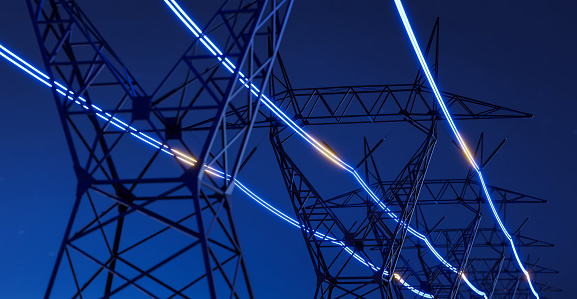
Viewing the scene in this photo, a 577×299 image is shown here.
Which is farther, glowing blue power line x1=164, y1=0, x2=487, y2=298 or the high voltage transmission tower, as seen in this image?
the high voltage transmission tower

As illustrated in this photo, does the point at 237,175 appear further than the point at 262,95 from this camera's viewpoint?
Yes

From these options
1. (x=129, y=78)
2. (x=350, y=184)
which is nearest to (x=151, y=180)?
(x=129, y=78)

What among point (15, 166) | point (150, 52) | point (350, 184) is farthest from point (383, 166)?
point (15, 166)

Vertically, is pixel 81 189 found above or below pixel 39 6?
below

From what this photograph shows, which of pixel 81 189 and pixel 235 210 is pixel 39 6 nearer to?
pixel 81 189

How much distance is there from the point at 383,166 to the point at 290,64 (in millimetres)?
11438

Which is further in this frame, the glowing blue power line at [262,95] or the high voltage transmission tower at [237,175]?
the high voltage transmission tower at [237,175]

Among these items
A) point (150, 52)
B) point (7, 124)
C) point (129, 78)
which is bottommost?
point (129, 78)

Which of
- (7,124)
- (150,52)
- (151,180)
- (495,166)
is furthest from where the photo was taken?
(495,166)

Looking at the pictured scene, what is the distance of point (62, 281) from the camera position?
43031 mm

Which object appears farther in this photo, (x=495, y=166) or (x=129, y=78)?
(x=495, y=166)

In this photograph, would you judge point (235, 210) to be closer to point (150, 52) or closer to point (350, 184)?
point (350, 184)

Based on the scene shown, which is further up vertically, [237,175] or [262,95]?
[237,175]

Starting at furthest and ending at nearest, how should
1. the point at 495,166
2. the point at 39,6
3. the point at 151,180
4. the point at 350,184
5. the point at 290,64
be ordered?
the point at 350,184 → the point at 495,166 → the point at 290,64 → the point at 39,6 → the point at 151,180
